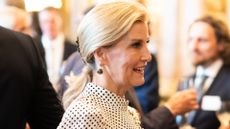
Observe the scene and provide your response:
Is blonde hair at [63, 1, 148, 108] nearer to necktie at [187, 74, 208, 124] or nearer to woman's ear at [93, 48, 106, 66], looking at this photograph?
woman's ear at [93, 48, 106, 66]

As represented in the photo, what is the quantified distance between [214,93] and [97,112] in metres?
1.60

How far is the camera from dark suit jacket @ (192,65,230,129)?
2717mm

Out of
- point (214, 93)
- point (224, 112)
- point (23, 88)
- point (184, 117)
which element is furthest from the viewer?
point (214, 93)

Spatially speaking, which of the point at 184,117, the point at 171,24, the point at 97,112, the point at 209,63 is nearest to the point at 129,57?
the point at 97,112

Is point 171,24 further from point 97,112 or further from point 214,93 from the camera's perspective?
point 97,112

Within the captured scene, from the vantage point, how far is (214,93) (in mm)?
2779

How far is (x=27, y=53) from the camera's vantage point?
1.61 meters

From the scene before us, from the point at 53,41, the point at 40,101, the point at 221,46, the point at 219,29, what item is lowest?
the point at 53,41

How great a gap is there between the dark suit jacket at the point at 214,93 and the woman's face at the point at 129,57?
4.63 feet

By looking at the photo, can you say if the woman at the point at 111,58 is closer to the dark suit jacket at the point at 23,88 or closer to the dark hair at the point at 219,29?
the dark suit jacket at the point at 23,88

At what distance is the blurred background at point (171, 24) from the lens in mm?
4441

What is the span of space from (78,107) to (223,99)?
161 centimetres

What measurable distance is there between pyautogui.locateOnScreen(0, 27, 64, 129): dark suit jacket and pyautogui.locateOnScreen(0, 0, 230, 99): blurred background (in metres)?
2.80

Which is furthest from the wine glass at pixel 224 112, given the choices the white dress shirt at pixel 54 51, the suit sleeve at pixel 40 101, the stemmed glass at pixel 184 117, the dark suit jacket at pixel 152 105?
the white dress shirt at pixel 54 51
